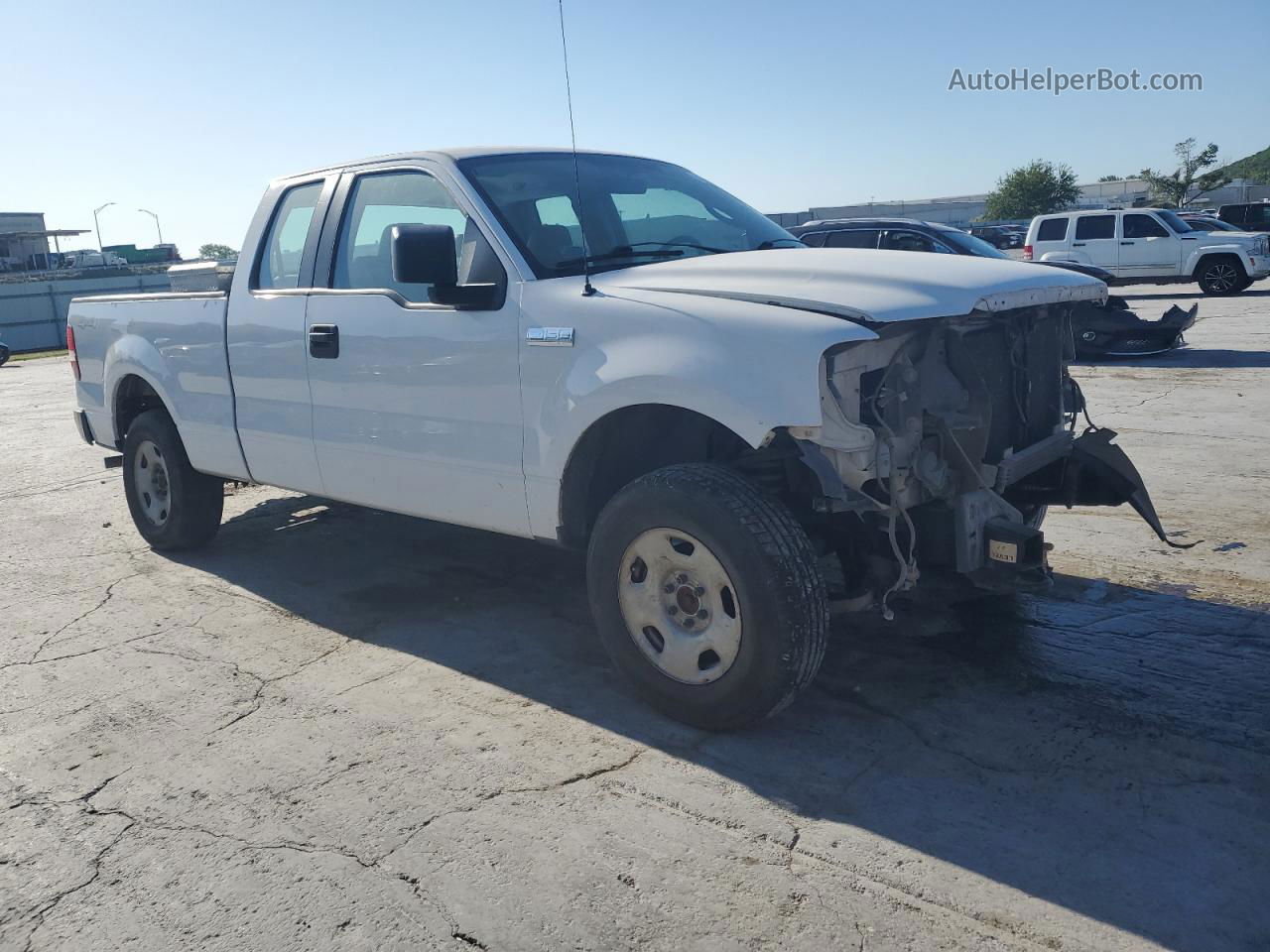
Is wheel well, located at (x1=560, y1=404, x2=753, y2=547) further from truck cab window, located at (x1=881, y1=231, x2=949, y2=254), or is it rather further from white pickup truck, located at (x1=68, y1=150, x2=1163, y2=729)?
truck cab window, located at (x1=881, y1=231, x2=949, y2=254)

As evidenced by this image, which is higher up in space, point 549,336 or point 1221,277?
point 549,336

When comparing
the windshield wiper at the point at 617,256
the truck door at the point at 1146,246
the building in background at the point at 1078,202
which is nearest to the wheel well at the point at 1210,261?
the truck door at the point at 1146,246

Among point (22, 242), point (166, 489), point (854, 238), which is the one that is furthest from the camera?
point (22, 242)

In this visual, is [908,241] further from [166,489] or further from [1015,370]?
[166,489]

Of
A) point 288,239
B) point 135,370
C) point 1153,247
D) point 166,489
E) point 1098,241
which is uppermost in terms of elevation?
point 288,239

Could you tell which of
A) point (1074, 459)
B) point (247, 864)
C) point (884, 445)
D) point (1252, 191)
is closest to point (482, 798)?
point (247, 864)

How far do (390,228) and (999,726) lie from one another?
127 inches

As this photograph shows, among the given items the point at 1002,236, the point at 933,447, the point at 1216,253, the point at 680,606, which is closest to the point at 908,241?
the point at 933,447

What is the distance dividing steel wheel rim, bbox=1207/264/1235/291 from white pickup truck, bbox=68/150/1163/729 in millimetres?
20806

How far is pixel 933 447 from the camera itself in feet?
12.2

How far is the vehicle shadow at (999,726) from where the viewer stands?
2828 millimetres

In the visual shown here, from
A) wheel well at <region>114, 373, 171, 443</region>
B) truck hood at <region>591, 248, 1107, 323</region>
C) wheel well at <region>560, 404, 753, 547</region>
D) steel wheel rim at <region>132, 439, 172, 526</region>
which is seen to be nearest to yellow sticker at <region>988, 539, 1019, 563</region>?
truck hood at <region>591, 248, 1107, 323</region>

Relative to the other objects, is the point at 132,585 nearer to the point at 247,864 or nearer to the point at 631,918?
→ the point at 247,864

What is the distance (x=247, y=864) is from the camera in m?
3.04
